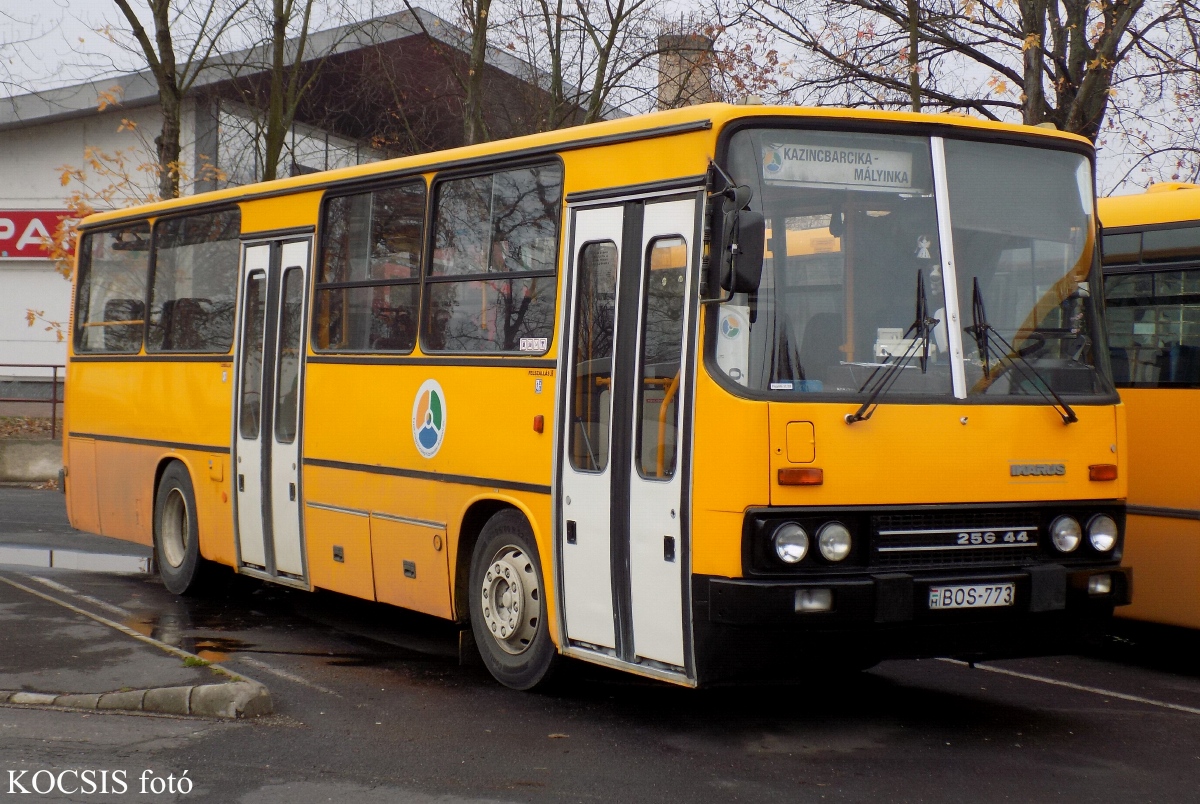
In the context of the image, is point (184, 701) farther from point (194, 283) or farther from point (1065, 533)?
point (194, 283)

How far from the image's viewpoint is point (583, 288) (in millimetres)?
7977

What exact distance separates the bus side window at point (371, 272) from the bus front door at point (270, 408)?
0.37 metres

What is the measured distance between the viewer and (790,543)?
670cm

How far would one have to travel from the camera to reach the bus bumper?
666cm

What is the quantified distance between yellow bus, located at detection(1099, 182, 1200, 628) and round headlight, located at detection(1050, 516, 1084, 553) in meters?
2.29

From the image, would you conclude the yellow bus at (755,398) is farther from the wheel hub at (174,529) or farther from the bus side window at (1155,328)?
the wheel hub at (174,529)

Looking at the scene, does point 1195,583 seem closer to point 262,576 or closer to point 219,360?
point 262,576

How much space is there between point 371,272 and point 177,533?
3910mm

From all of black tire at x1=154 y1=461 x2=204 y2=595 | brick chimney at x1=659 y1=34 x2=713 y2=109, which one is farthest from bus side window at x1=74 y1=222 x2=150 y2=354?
brick chimney at x1=659 y1=34 x2=713 y2=109

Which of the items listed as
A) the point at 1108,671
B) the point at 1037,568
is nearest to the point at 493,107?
the point at 1108,671

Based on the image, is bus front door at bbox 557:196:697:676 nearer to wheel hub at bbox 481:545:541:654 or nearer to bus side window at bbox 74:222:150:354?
wheel hub at bbox 481:545:541:654

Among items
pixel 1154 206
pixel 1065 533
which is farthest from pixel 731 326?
pixel 1154 206

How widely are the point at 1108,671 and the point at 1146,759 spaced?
8.99 ft

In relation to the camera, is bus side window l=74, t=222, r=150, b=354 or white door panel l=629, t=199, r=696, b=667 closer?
white door panel l=629, t=199, r=696, b=667
